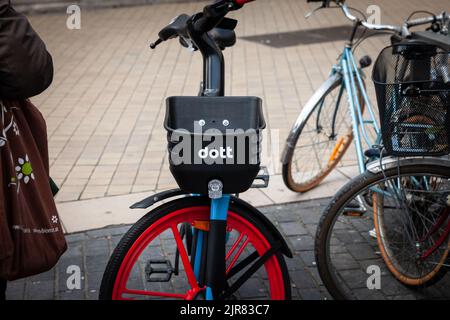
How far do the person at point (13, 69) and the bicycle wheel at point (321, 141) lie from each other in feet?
7.24

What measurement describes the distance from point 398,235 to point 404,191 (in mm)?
420

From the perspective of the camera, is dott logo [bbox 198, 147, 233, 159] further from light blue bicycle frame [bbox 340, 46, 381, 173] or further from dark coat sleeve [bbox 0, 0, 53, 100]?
light blue bicycle frame [bbox 340, 46, 381, 173]

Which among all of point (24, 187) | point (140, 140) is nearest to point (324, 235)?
point (24, 187)

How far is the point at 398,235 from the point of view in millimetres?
3457

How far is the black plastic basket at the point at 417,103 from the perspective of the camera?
277cm

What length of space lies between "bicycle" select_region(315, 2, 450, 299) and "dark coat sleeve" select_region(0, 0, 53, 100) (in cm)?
146

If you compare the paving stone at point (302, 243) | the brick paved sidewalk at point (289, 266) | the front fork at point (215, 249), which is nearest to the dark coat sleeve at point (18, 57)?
the front fork at point (215, 249)

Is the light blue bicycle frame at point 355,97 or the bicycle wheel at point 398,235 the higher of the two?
the light blue bicycle frame at point 355,97

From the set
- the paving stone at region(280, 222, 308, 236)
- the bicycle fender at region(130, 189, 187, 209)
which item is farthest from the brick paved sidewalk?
the bicycle fender at region(130, 189, 187, 209)

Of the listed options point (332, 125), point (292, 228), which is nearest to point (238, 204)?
point (292, 228)

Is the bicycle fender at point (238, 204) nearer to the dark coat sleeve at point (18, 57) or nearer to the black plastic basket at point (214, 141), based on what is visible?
the black plastic basket at point (214, 141)

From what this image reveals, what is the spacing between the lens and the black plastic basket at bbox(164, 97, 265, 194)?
90.3 inches

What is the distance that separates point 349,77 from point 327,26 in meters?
6.67

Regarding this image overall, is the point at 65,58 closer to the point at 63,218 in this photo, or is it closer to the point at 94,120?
the point at 94,120
